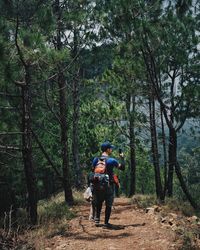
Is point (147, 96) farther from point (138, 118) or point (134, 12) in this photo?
point (134, 12)

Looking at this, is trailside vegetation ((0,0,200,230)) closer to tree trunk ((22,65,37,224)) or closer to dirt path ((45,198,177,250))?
tree trunk ((22,65,37,224))

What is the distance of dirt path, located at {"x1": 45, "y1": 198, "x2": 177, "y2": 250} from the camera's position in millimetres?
8398

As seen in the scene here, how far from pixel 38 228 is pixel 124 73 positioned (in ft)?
23.3

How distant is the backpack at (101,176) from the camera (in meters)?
9.76

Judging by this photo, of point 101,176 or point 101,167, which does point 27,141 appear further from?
point 101,176

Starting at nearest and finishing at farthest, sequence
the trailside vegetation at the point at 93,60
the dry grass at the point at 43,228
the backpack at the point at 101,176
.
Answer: the dry grass at the point at 43,228, the backpack at the point at 101,176, the trailside vegetation at the point at 93,60

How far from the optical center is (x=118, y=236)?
9.23 m

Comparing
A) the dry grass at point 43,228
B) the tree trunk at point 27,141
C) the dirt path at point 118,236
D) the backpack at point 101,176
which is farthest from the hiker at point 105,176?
the tree trunk at point 27,141

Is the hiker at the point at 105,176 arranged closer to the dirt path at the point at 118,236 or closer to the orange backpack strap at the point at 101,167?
the orange backpack strap at the point at 101,167

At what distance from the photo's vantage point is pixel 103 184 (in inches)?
385

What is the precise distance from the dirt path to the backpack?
976mm

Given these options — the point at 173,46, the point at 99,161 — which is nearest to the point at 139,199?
the point at 173,46

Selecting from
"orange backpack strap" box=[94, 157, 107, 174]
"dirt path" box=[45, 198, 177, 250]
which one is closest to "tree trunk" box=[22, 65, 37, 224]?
"dirt path" box=[45, 198, 177, 250]

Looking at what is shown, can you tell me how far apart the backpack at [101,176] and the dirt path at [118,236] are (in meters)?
0.98
